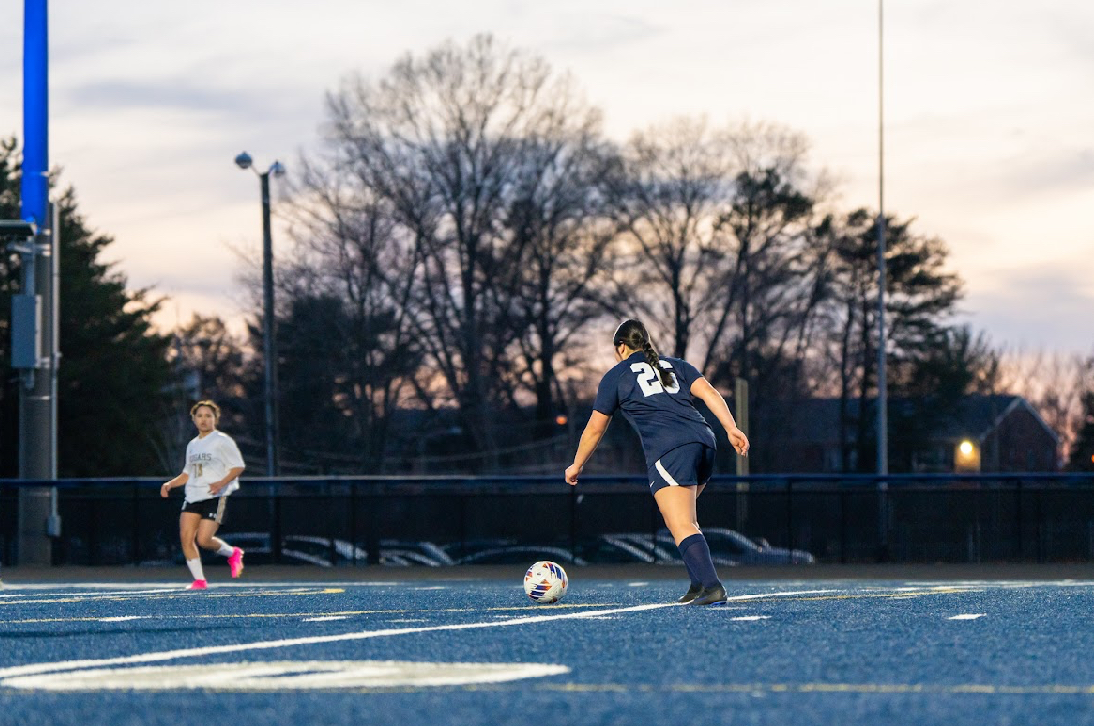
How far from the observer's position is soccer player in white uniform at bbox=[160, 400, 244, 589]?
49.1 ft

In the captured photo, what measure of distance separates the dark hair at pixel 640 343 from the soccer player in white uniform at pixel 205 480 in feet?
19.4

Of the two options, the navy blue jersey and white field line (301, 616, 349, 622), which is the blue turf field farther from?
the navy blue jersey

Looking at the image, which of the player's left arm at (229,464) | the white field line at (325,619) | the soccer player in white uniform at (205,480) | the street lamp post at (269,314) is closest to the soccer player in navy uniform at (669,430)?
the white field line at (325,619)

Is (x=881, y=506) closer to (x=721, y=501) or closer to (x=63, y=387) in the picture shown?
(x=721, y=501)

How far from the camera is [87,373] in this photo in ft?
139

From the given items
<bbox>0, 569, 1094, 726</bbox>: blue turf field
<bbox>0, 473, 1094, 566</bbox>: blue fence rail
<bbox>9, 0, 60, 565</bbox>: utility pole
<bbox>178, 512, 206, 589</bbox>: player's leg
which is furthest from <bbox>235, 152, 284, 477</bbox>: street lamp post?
<bbox>0, 569, 1094, 726</bbox>: blue turf field

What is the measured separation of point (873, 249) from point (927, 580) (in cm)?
4001

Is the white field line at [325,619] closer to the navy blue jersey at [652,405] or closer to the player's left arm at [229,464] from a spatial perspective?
the navy blue jersey at [652,405]

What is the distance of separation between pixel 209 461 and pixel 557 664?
9212mm

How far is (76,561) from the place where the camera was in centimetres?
2214

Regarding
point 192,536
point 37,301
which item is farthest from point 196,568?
point 37,301

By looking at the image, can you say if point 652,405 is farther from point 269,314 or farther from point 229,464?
point 269,314

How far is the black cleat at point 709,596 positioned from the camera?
32.0 ft

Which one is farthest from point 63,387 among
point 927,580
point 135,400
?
point 927,580
